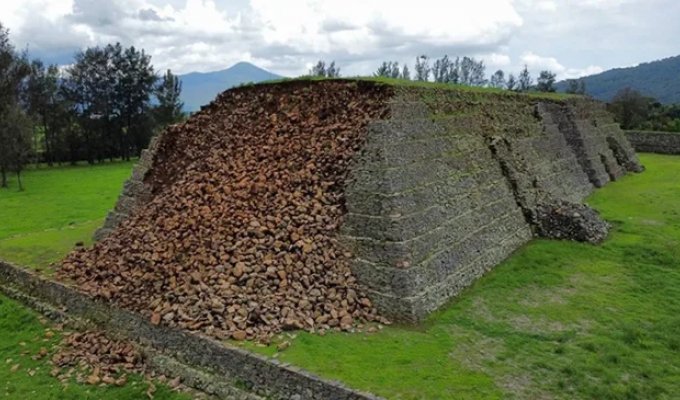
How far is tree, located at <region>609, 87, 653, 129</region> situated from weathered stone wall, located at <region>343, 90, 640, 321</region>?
102ft

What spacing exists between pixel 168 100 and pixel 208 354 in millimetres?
47657

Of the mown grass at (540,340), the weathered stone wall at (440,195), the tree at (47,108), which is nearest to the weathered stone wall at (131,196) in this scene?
the weathered stone wall at (440,195)

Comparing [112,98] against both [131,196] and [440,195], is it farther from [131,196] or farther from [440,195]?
[440,195]

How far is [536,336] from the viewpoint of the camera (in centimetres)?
922

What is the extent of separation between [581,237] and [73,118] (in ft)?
147

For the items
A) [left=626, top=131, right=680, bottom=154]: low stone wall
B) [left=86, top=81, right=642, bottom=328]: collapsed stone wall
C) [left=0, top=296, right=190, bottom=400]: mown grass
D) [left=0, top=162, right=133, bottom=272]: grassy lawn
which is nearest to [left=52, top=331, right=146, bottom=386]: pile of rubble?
[left=0, top=296, right=190, bottom=400]: mown grass

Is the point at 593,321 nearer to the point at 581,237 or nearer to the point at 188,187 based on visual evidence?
the point at 581,237

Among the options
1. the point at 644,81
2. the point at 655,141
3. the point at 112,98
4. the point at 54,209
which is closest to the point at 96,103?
the point at 112,98

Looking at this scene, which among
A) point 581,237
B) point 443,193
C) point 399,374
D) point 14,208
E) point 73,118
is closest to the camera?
Result: point 399,374

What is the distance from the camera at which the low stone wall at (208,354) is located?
768 cm

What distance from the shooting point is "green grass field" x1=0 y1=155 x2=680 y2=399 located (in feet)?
25.2

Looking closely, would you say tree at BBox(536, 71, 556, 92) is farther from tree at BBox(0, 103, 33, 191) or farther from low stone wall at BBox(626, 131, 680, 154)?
tree at BBox(0, 103, 33, 191)

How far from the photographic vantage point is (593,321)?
9773 millimetres

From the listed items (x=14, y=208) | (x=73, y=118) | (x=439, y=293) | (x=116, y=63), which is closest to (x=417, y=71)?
(x=116, y=63)
